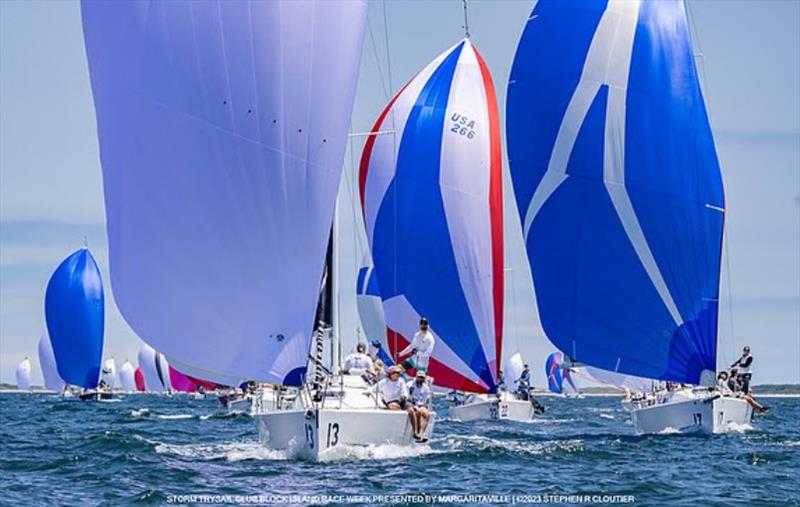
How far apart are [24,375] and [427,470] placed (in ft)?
331

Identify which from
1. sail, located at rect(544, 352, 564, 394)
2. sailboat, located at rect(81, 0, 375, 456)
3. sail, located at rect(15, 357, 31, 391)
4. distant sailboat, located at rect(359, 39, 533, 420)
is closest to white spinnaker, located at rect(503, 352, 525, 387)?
sail, located at rect(544, 352, 564, 394)

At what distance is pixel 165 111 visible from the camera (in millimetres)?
16047

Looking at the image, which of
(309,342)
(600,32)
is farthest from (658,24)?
(309,342)

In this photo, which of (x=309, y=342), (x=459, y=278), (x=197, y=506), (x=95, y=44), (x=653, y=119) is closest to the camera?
(x=197, y=506)

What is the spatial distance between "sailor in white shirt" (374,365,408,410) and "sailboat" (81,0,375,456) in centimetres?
276

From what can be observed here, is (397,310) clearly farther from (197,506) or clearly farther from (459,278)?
(197,506)

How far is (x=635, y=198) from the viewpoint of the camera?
25.1 meters

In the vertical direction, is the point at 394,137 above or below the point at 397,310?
above

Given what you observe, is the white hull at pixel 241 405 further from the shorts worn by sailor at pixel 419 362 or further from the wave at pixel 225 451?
the shorts worn by sailor at pixel 419 362

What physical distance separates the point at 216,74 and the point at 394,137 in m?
15.9

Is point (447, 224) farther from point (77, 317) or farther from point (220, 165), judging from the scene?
point (77, 317)

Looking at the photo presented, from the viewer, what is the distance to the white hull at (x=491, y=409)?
35.4 meters

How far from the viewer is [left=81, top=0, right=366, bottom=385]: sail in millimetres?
15914

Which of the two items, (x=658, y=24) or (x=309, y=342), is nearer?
(x=309, y=342)
